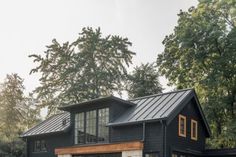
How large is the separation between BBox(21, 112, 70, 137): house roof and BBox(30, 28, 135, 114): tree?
41.5ft

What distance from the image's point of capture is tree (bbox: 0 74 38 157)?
153ft

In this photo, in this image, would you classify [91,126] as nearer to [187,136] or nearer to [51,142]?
[51,142]

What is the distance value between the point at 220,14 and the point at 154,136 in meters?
16.9

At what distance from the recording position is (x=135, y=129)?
24.7 m

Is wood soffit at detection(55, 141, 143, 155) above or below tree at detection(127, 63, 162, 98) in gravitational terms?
below

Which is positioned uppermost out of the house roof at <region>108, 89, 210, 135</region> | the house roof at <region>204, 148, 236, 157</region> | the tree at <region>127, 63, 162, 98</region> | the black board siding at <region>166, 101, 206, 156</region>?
the tree at <region>127, 63, 162, 98</region>

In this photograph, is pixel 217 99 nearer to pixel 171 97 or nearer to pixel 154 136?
pixel 171 97

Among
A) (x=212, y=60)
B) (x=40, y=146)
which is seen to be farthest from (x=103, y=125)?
(x=212, y=60)

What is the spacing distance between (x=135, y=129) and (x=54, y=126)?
383 inches

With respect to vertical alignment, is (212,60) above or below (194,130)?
above

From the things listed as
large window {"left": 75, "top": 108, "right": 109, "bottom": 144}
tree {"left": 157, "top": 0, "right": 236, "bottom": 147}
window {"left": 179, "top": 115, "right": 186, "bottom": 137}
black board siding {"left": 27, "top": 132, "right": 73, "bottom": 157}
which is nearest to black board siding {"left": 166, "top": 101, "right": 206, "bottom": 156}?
window {"left": 179, "top": 115, "right": 186, "bottom": 137}

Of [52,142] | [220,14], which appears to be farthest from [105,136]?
[220,14]

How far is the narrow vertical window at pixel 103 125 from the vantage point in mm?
26828

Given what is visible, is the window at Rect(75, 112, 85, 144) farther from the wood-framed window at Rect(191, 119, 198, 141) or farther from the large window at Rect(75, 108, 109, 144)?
the wood-framed window at Rect(191, 119, 198, 141)
